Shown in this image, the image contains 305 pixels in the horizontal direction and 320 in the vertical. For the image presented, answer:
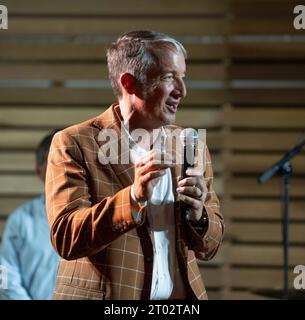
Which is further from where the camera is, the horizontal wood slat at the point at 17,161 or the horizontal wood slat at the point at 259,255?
the horizontal wood slat at the point at 17,161

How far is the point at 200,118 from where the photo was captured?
3.73 metres

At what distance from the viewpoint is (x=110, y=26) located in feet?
11.7

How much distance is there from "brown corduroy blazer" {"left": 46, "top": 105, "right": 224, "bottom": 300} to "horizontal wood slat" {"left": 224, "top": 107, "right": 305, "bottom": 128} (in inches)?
90.2

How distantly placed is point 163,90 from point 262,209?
2470mm

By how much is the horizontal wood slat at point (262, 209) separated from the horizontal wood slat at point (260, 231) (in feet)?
0.14

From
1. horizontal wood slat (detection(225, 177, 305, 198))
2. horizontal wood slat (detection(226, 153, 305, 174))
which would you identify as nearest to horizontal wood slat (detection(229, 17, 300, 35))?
horizontal wood slat (detection(226, 153, 305, 174))

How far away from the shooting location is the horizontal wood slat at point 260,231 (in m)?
3.72

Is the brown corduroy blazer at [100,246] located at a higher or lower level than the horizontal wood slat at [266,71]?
lower

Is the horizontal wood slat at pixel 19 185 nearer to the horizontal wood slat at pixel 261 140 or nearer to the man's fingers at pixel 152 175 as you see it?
the horizontal wood slat at pixel 261 140

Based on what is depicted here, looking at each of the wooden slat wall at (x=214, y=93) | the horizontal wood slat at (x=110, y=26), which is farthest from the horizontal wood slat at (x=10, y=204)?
the horizontal wood slat at (x=110, y=26)

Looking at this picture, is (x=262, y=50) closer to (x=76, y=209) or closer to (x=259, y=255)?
(x=259, y=255)

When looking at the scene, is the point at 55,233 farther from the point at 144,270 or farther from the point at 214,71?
the point at 214,71

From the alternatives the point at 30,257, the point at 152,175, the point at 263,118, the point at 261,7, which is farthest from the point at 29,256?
the point at 261,7

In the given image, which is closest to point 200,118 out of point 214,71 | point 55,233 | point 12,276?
point 214,71
